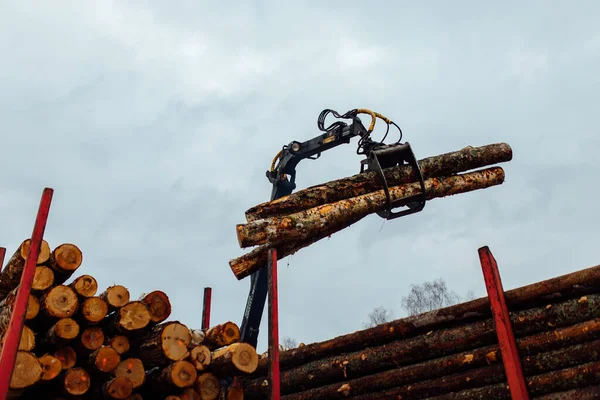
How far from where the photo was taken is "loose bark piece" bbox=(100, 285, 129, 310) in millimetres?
6188

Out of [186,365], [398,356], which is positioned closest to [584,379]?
[398,356]

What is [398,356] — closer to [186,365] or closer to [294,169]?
[186,365]

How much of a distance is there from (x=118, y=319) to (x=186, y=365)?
0.95 metres

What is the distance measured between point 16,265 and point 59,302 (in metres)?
0.76

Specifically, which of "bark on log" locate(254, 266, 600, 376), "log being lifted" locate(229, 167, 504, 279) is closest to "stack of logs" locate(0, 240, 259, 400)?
"bark on log" locate(254, 266, 600, 376)

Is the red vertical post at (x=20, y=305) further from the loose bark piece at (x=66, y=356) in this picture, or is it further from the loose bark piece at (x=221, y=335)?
the loose bark piece at (x=221, y=335)

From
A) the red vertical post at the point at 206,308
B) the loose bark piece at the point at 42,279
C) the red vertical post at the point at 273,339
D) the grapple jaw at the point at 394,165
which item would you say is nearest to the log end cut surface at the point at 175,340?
the loose bark piece at the point at 42,279

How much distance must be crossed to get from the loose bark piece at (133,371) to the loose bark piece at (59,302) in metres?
0.81

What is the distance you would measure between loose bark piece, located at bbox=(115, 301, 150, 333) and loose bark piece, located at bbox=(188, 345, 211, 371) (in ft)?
2.28

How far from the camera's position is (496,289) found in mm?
4848

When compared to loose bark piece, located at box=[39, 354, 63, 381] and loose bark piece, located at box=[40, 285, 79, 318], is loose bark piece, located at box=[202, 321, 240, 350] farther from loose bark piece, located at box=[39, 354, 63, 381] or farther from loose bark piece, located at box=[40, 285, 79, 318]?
loose bark piece, located at box=[39, 354, 63, 381]

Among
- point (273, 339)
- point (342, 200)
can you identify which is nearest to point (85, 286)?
point (273, 339)

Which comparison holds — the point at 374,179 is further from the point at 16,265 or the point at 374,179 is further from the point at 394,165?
the point at 16,265

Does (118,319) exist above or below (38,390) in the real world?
above
